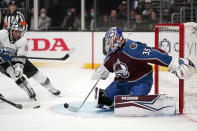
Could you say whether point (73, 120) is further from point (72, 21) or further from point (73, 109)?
point (72, 21)

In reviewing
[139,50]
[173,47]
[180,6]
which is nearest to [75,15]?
[180,6]

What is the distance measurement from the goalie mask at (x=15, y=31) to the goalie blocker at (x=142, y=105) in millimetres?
1349

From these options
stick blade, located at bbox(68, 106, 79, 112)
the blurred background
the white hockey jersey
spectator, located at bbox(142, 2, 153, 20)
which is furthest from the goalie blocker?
spectator, located at bbox(142, 2, 153, 20)

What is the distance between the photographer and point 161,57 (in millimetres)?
3816

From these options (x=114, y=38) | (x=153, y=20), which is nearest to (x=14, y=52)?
(x=114, y=38)

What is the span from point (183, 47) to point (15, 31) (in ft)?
5.85

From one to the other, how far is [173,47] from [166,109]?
34.5 inches

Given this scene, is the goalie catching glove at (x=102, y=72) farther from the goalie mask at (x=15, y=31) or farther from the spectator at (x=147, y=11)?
the spectator at (x=147, y=11)

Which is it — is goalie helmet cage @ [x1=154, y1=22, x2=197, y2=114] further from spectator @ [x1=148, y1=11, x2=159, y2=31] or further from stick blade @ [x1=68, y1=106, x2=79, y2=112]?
spectator @ [x1=148, y1=11, x2=159, y2=31]

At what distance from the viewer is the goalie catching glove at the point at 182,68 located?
12.2 feet

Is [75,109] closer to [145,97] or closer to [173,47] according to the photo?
[145,97]

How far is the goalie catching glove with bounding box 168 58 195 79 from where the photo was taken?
3707 mm

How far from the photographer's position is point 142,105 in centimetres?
393

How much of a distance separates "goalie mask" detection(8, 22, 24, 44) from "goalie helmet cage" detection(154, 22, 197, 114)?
1.42 metres
